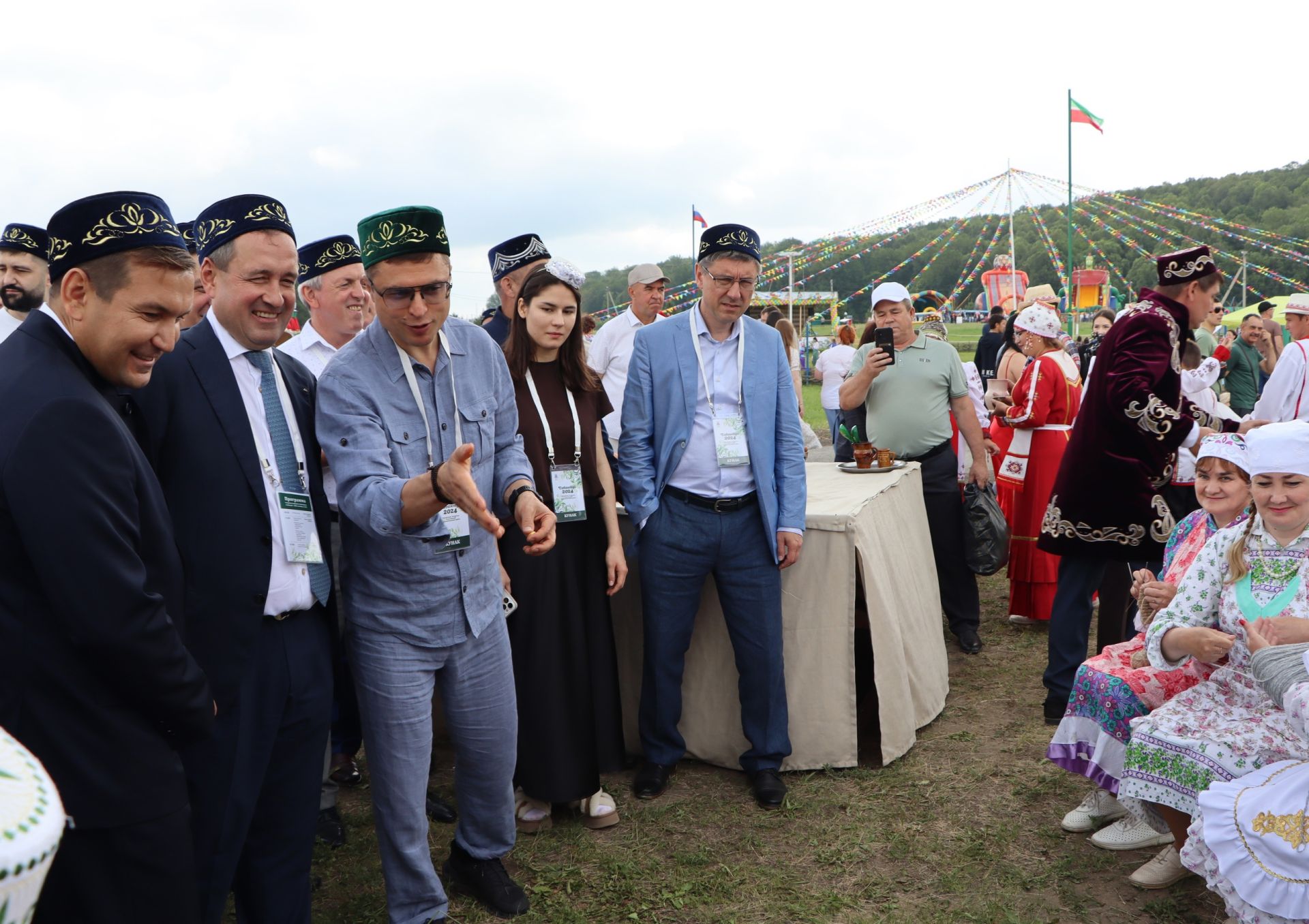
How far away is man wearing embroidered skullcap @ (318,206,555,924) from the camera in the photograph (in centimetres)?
238

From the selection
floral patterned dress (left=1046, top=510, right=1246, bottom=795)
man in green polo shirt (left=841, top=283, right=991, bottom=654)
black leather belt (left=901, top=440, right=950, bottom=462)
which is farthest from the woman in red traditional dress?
floral patterned dress (left=1046, top=510, right=1246, bottom=795)

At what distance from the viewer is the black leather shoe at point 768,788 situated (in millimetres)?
3533

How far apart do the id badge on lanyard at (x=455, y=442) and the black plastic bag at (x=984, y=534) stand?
3.40 m

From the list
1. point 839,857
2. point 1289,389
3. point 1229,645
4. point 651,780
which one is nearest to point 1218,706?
point 1229,645

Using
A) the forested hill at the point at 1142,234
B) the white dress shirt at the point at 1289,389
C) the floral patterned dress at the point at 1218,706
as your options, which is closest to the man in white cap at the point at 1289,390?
the white dress shirt at the point at 1289,389

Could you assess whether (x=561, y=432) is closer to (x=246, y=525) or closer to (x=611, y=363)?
(x=246, y=525)

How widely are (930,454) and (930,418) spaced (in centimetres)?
21

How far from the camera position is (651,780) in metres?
3.67

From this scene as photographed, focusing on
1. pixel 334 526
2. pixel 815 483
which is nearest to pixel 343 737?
pixel 334 526

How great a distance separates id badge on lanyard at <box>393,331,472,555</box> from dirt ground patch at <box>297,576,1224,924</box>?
1.23 m

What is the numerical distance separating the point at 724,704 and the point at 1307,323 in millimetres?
6213

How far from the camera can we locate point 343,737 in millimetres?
3783

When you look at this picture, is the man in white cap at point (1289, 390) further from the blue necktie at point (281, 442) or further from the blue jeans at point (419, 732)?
the blue necktie at point (281, 442)

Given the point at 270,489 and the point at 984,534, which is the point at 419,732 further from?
the point at 984,534
